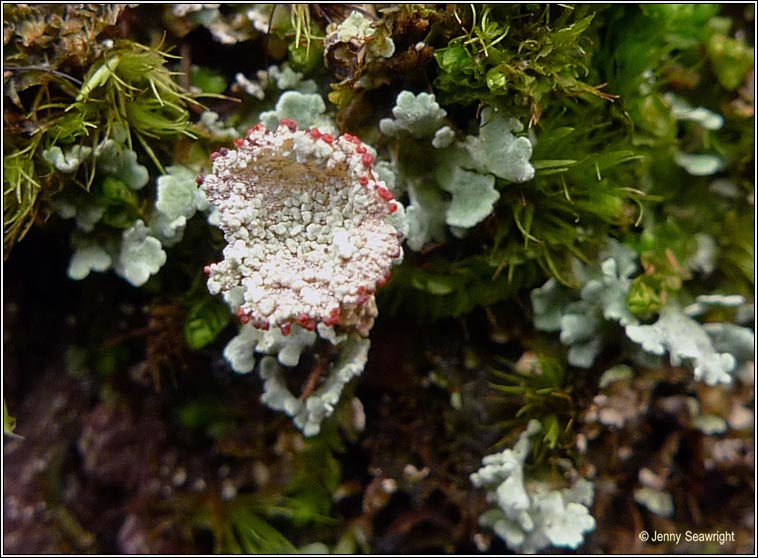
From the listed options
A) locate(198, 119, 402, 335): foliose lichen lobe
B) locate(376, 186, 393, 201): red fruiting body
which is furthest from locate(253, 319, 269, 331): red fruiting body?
locate(376, 186, 393, 201): red fruiting body

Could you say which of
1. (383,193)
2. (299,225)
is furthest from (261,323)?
(383,193)

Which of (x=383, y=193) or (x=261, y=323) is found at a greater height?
(x=383, y=193)

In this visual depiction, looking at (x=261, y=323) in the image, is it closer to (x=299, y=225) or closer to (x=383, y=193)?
(x=299, y=225)

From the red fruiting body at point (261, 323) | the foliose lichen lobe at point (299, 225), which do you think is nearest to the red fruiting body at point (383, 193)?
the foliose lichen lobe at point (299, 225)

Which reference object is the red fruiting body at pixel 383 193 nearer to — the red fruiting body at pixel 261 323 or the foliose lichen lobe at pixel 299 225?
the foliose lichen lobe at pixel 299 225

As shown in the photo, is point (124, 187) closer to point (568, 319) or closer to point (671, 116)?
point (568, 319)

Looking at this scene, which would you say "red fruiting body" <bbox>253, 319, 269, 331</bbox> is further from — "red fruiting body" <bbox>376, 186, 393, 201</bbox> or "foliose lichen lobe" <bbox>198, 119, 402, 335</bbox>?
"red fruiting body" <bbox>376, 186, 393, 201</bbox>

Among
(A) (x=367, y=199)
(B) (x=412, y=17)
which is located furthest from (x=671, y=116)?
(A) (x=367, y=199)

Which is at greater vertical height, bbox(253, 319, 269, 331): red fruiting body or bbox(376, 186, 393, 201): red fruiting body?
bbox(376, 186, 393, 201): red fruiting body
